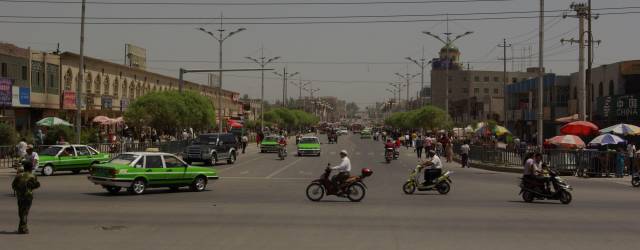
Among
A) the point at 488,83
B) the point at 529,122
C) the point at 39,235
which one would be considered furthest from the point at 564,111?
the point at 488,83

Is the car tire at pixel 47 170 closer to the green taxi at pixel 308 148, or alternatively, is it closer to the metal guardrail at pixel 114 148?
the metal guardrail at pixel 114 148

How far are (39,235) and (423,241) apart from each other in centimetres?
695

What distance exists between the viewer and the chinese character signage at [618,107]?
4959 cm

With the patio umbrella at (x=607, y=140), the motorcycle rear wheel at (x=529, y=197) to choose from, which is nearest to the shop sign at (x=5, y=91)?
the patio umbrella at (x=607, y=140)

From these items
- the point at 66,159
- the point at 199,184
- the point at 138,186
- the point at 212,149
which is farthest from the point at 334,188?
the point at 212,149

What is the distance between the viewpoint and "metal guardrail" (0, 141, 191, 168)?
37.2 metres

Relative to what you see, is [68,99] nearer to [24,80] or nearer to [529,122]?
[24,80]

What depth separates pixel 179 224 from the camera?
15.6 m

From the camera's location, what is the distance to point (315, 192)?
21.5 meters

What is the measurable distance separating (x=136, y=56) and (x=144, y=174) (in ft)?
274

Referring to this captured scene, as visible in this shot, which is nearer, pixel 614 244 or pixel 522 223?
pixel 614 244

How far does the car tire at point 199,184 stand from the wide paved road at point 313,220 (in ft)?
1.28

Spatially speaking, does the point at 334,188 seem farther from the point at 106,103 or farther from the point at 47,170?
the point at 106,103

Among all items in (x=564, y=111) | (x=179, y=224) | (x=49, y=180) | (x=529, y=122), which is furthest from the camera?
(x=529, y=122)
